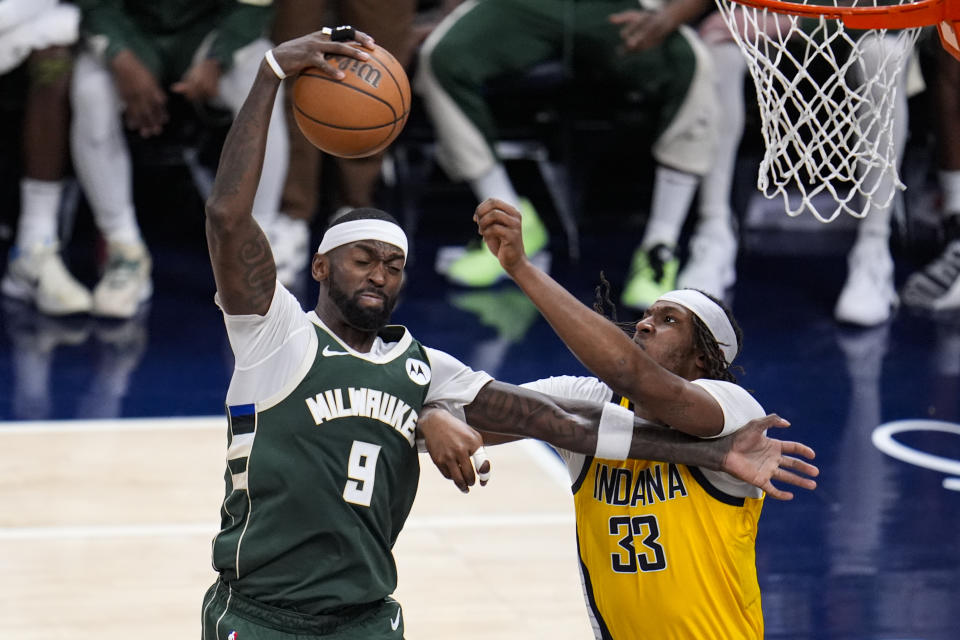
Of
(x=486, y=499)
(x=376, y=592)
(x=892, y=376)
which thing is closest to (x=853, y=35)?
(x=892, y=376)

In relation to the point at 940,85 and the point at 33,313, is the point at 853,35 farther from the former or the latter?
the point at 33,313

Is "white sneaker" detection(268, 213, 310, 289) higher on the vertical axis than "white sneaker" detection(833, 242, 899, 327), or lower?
lower

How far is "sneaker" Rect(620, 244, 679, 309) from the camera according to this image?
8.06 meters

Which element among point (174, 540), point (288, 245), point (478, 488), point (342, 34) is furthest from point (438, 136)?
Answer: point (342, 34)

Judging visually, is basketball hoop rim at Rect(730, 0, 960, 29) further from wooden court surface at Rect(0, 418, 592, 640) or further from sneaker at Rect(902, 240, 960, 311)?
sneaker at Rect(902, 240, 960, 311)

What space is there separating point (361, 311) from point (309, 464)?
1.24 feet

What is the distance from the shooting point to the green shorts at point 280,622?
136 inches

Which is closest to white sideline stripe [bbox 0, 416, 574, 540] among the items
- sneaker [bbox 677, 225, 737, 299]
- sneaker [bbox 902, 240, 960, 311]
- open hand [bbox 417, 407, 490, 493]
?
open hand [bbox 417, 407, 490, 493]

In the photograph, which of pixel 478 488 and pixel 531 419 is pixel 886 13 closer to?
pixel 531 419

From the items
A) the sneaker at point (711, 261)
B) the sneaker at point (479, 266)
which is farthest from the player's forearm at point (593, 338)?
the sneaker at point (479, 266)

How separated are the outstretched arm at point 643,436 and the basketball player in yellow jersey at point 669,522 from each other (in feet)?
0.13

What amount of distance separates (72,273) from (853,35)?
4.56 m

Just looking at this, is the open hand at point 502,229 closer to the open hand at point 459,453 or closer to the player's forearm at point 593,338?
the player's forearm at point 593,338

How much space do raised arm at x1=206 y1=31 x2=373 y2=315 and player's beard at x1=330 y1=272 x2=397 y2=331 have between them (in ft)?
0.62
